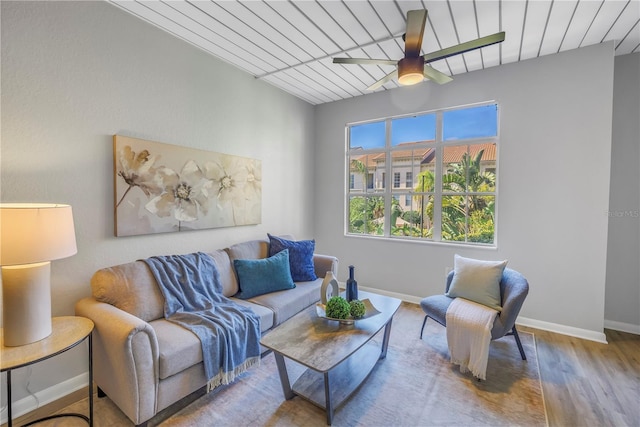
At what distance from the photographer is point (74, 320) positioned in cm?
173

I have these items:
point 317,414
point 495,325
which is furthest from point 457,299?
point 317,414

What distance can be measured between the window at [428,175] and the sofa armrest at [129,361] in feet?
10.2

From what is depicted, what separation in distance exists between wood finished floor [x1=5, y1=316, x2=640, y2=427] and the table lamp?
77cm

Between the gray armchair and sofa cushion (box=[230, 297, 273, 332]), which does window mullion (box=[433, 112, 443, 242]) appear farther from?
sofa cushion (box=[230, 297, 273, 332])

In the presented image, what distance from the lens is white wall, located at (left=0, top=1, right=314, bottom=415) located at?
1.75m

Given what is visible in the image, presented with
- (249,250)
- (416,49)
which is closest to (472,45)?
(416,49)

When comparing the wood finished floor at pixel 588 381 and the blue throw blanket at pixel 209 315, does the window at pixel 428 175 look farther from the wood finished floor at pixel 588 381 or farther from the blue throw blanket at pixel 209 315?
the blue throw blanket at pixel 209 315

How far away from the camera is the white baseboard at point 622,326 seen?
284 cm

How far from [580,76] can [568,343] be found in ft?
8.51

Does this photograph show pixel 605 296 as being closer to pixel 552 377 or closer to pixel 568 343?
pixel 568 343

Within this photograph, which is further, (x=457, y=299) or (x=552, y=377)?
(x=457, y=299)

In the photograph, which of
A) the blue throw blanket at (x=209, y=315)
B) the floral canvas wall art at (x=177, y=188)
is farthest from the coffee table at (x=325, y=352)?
the floral canvas wall art at (x=177, y=188)

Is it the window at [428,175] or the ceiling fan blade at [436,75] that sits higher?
the ceiling fan blade at [436,75]

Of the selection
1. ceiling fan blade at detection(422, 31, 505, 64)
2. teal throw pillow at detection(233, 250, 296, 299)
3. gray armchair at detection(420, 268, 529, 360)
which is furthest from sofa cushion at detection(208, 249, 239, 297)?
ceiling fan blade at detection(422, 31, 505, 64)
